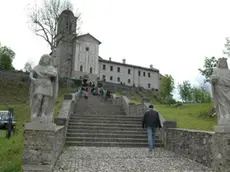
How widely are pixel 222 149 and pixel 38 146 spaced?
453 cm

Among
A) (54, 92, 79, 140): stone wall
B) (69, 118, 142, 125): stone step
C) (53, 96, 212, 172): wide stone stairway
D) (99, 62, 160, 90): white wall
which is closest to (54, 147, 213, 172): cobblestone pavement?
(53, 96, 212, 172): wide stone stairway

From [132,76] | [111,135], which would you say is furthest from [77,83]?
[111,135]

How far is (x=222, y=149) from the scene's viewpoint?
220 inches

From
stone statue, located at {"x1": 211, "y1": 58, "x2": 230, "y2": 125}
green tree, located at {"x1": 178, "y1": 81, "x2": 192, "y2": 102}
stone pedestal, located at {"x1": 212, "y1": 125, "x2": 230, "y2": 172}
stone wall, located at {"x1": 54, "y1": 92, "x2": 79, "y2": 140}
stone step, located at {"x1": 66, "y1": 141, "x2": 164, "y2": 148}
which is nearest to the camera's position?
stone pedestal, located at {"x1": 212, "y1": 125, "x2": 230, "y2": 172}

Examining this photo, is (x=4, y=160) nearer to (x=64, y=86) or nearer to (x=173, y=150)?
(x=173, y=150)

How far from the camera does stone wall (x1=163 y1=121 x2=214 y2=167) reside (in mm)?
6551

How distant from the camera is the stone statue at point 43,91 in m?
5.61

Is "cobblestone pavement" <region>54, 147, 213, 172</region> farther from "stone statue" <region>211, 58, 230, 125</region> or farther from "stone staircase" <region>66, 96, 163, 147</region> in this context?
"stone statue" <region>211, 58, 230, 125</region>

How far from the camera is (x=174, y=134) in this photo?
29.1 ft

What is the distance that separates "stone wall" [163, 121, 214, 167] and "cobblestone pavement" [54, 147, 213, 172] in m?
0.24

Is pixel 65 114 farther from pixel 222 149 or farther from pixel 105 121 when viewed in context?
pixel 222 149

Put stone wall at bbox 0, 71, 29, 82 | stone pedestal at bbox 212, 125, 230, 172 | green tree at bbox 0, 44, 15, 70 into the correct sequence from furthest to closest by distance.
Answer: green tree at bbox 0, 44, 15, 70 → stone wall at bbox 0, 71, 29, 82 → stone pedestal at bbox 212, 125, 230, 172

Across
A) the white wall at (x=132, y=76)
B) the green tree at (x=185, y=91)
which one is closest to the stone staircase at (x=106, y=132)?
the green tree at (x=185, y=91)

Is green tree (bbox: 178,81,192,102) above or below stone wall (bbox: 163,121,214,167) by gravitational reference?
above
